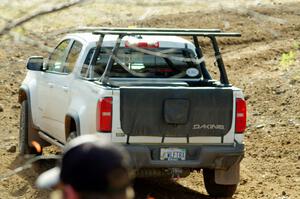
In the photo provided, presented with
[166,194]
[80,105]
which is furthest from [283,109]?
[80,105]

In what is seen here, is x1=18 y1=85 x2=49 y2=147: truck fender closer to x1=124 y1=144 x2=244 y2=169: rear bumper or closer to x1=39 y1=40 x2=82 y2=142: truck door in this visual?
x1=39 y1=40 x2=82 y2=142: truck door

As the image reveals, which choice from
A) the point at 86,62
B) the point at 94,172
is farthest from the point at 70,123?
the point at 94,172

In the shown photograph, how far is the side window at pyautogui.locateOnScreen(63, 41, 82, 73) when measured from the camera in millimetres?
10312

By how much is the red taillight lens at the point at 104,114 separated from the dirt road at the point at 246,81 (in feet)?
2.74

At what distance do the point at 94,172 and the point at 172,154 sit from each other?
6307 mm

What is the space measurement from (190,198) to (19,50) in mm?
10499

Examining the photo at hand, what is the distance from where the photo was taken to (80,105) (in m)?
9.48

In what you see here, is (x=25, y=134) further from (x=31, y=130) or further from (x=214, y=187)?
(x=214, y=187)

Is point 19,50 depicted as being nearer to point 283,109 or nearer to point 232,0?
point 283,109

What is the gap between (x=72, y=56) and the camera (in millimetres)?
10539

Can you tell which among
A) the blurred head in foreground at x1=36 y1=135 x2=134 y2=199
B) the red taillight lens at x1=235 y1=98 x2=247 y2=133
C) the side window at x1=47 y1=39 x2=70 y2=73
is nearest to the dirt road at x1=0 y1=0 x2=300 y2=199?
the side window at x1=47 y1=39 x2=70 y2=73

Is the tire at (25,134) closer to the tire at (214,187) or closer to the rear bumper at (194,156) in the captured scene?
the tire at (214,187)

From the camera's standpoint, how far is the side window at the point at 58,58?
35.2 feet

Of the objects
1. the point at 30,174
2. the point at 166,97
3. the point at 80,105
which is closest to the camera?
the point at 166,97
